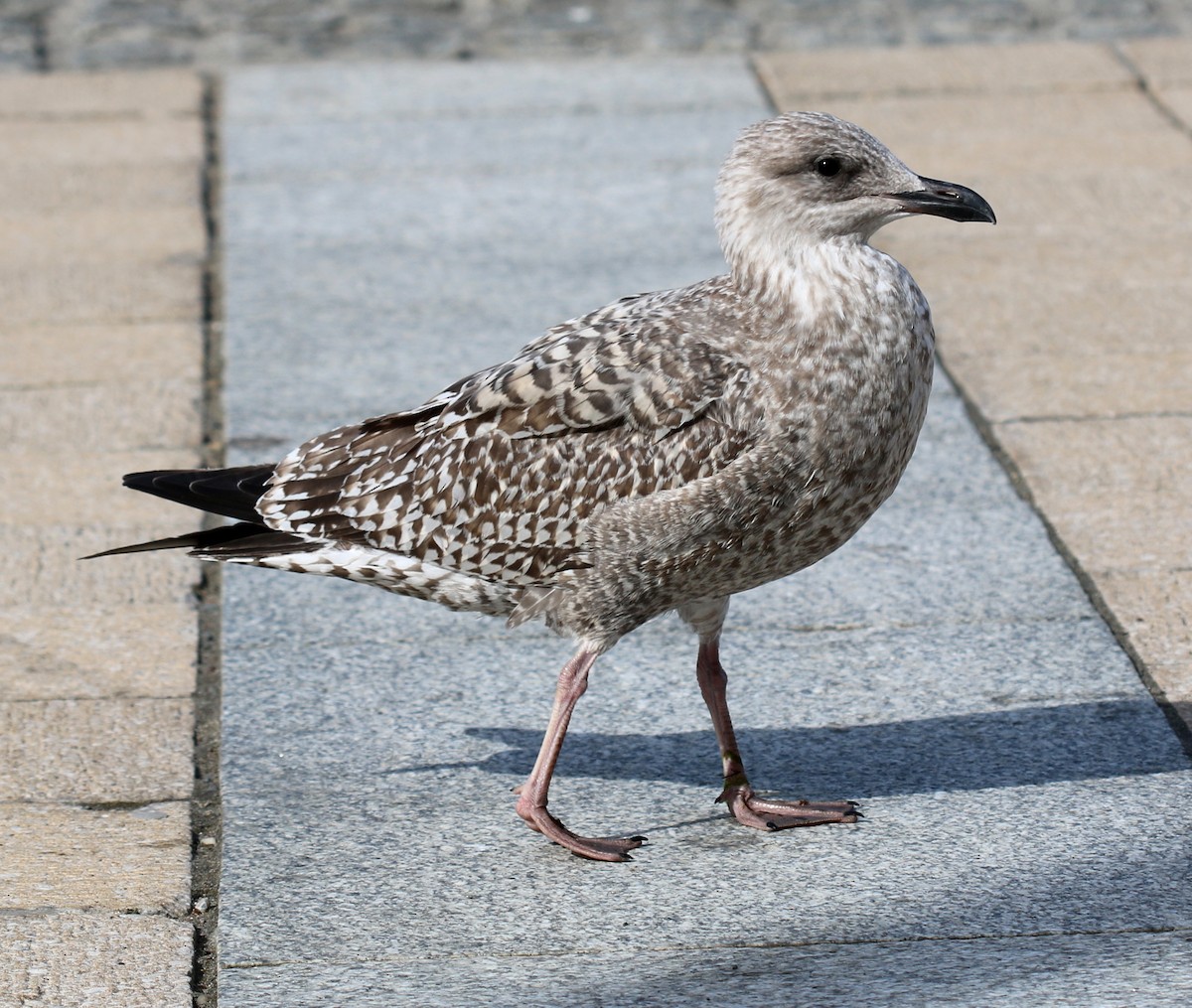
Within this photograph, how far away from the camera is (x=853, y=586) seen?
6.07 metres

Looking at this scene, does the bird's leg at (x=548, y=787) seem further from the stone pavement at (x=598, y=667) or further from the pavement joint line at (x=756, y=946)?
the pavement joint line at (x=756, y=946)

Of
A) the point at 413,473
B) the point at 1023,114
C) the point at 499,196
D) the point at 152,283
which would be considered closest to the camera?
the point at 413,473

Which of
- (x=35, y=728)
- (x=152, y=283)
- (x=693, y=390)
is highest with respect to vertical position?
(x=693, y=390)

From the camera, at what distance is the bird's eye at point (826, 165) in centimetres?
454

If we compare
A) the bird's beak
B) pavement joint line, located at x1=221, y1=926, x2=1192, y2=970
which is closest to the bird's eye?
the bird's beak

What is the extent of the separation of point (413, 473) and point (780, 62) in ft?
22.7

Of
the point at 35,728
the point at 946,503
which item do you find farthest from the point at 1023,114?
the point at 35,728

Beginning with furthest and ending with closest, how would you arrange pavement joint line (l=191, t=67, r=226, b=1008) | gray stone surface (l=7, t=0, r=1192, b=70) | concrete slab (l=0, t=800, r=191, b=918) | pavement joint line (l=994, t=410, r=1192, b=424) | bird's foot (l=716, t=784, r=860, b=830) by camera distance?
gray stone surface (l=7, t=0, r=1192, b=70)
pavement joint line (l=994, t=410, r=1192, b=424)
bird's foot (l=716, t=784, r=860, b=830)
concrete slab (l=0, t=800, r=191, b=918)
pavement joint line (l=191, t=67, r=226, b=1008)

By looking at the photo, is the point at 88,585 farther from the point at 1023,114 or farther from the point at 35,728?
the point at 1023,114

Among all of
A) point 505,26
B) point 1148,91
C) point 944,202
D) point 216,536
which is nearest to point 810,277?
point 944,202

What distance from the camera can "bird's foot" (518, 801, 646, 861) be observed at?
4613 millimetres

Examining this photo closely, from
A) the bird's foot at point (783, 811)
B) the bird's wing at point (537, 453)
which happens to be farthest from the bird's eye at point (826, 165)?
the bird's foot at point (783, 811)

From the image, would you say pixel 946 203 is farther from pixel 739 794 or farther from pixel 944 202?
pixel 739 794

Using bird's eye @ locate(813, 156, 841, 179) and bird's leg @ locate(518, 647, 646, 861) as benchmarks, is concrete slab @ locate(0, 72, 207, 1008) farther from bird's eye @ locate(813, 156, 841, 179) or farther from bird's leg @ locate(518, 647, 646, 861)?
bird's eye @ locate(813, 156, 841, 179)
